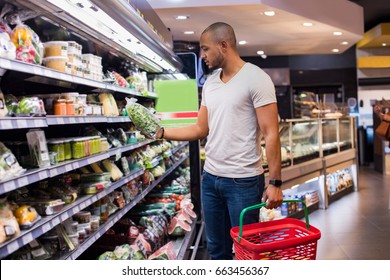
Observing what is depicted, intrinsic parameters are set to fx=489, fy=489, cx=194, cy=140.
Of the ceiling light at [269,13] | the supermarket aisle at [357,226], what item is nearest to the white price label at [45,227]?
the supermarket aisle at [357,226]

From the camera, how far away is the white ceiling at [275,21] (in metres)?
5.12

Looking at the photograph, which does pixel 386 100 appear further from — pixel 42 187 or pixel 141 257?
pixel 42 187

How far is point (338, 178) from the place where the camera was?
6711 mm

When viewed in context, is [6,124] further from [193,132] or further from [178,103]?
[178,103]

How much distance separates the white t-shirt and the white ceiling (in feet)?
8.85

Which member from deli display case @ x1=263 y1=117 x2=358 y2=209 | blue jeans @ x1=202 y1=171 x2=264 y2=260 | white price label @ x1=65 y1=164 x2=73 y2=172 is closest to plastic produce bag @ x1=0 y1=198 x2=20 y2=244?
white price label @ x1=65 y1=164 x2=73 y2=172

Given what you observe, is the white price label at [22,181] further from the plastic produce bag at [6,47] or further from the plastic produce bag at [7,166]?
the plastic produce bag at [6,47]

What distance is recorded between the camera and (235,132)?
2.33 meters

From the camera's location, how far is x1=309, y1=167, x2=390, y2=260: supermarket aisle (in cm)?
406

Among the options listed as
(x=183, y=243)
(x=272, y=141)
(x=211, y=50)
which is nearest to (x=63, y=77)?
(x=211, y=50)

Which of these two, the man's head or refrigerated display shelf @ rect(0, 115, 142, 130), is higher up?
the man's head

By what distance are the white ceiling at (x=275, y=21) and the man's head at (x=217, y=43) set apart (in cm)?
255

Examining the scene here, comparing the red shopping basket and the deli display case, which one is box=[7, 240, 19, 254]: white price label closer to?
the red shopping basket

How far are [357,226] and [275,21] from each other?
9.12 feet
